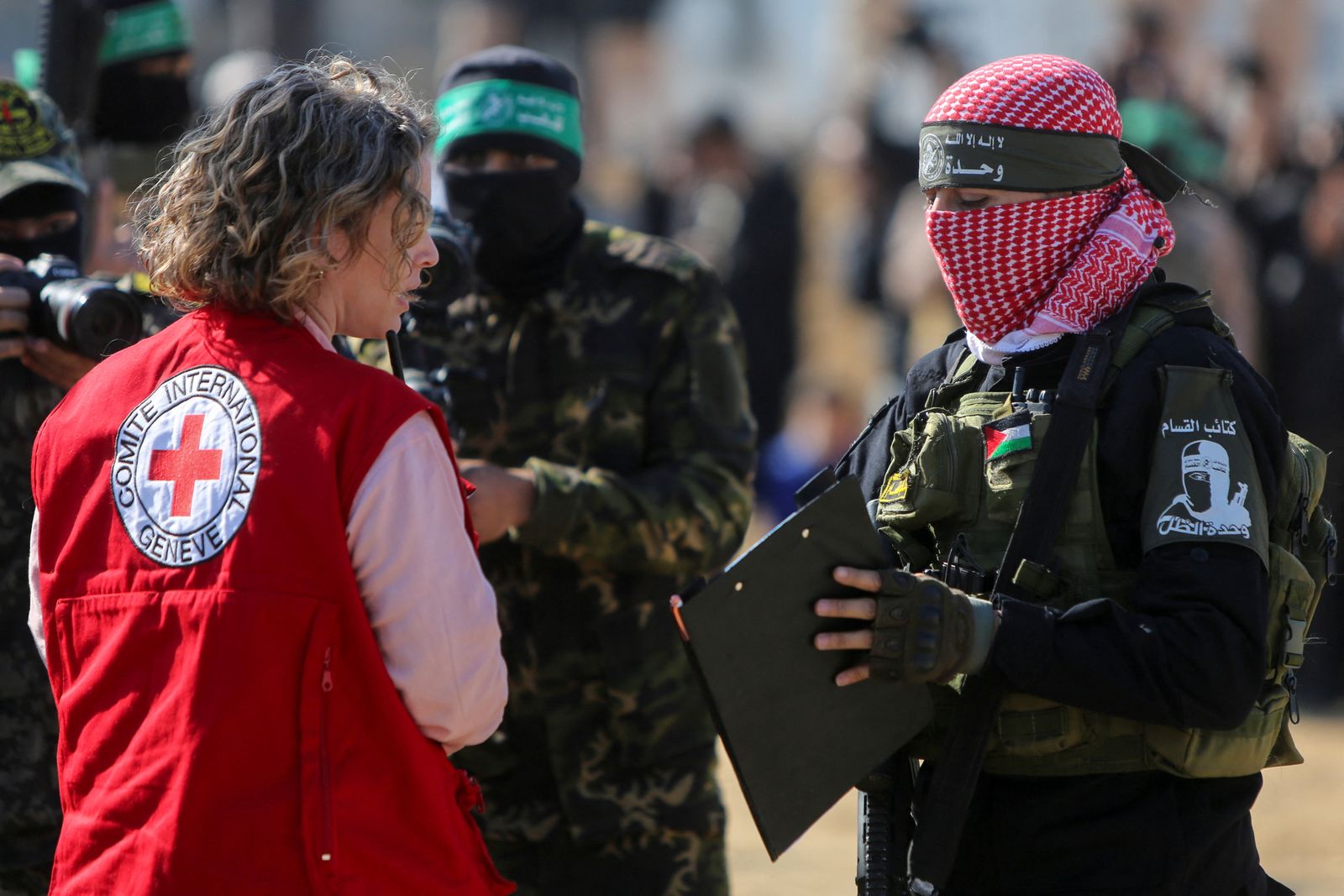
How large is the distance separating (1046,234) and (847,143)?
8798mm

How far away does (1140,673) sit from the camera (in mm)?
2480

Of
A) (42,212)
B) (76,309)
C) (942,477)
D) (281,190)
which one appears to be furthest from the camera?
(42,212)

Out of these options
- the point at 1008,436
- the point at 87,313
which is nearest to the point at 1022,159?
the point at 1008,436

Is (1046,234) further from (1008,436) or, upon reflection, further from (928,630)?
(928,630)

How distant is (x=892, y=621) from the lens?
2521 millimetres

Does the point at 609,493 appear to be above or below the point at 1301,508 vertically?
below

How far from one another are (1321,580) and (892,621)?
726 mm

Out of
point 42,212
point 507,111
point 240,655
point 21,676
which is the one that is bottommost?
point 21,676

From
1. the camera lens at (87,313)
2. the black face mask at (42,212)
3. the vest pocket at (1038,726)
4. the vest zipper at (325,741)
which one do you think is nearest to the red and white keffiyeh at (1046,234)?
the vest pocket at (1038,726)

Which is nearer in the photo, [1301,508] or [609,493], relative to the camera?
[1301,508]

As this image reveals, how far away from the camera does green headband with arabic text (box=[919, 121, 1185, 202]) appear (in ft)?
8.95

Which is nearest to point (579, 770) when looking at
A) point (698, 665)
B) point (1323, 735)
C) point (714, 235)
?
point (698, 665)

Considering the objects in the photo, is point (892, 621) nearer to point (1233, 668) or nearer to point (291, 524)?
point (1233, 668)

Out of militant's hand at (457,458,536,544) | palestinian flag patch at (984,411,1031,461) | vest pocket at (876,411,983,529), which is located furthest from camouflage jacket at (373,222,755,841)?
palestinian flag patch at (984,411,1031,461)
